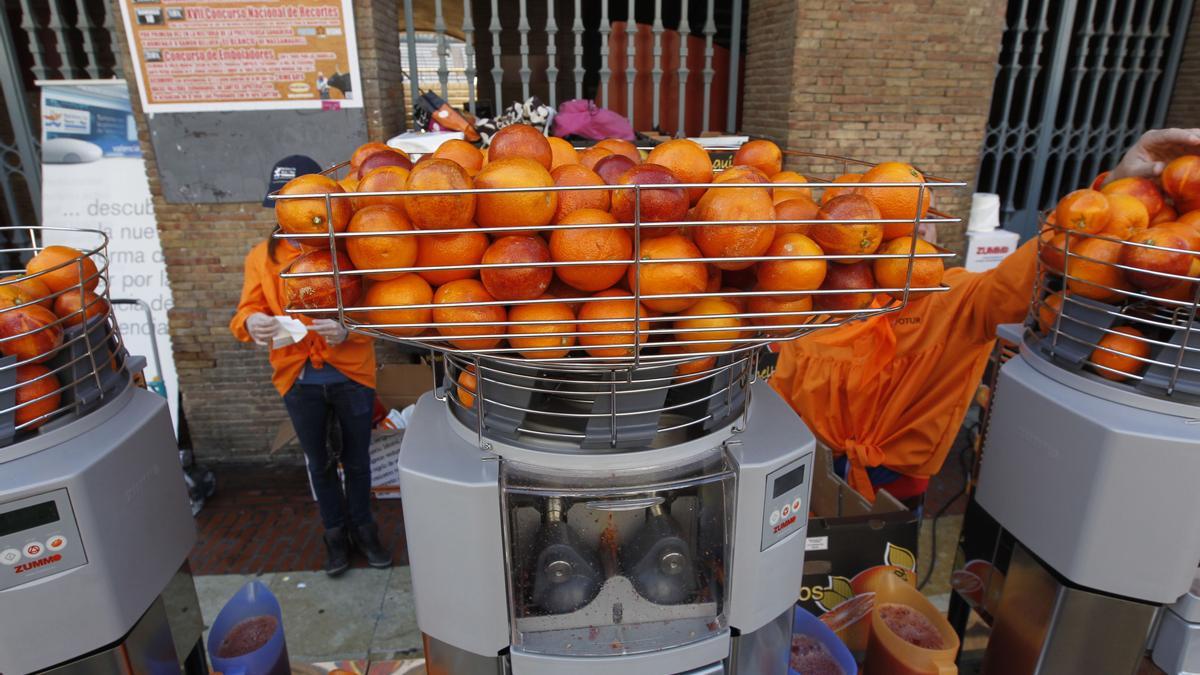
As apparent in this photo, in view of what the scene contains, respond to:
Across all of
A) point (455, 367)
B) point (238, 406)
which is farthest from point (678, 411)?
point (238, 406)

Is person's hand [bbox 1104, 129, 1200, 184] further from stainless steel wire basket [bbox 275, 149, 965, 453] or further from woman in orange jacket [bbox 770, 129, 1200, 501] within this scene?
stainless steel wire basket [bbox 275, 149, 965, 453]

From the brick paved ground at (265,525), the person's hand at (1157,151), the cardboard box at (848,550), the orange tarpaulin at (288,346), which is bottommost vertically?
the brick paved ground at (265,525)

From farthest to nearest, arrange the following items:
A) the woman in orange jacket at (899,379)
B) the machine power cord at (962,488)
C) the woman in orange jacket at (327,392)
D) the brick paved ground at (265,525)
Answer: the brick paved ground at (265,525), the machine power cord at (962,488), the woman in orange jacket at (327,392), the woman in orange jacket at (899,379)

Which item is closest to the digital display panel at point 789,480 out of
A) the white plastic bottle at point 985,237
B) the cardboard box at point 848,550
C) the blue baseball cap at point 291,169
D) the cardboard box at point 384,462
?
the cardboard box at point 848,550

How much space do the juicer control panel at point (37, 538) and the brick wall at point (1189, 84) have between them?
25.4 ft

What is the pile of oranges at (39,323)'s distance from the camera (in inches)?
48.6

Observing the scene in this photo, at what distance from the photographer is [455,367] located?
55.4 inches

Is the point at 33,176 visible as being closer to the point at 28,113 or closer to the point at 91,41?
the point at 28,113

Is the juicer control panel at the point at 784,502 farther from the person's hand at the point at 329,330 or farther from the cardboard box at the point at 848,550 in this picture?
the person's hand at the point at 329,330

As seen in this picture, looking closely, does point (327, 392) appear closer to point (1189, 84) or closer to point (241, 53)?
point (241, 53)

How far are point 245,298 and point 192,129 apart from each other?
1897mm

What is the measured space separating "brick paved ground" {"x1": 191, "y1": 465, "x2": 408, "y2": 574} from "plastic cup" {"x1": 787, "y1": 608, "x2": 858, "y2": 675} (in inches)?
94.3

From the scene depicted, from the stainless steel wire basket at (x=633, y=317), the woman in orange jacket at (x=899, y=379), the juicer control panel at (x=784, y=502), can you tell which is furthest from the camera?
the woman in orange jacket at (x=899, y=379)

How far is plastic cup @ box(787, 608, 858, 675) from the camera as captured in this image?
5.70ft
